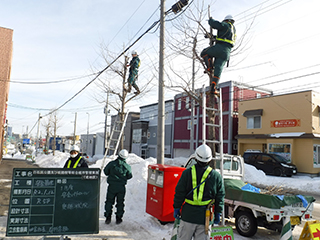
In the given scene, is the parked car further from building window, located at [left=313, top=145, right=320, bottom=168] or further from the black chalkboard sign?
the black chalkboard sign

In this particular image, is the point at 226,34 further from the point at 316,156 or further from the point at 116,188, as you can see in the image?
the point at 316,156

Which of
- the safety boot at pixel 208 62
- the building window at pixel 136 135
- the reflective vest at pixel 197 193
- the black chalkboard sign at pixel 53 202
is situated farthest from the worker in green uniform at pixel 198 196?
the building window at pixel 136 135

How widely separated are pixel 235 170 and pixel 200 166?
4.94 meters

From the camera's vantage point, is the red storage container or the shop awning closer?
the red storage container

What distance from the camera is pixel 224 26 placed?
7281 millimetres

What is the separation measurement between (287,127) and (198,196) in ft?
78.6

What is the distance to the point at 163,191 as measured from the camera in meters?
6.59

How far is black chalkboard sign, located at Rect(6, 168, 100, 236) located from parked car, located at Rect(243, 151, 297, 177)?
64.7ft

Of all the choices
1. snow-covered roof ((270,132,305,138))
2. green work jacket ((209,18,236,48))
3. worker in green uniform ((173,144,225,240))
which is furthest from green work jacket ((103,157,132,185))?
snow-covered roof ((270,132,305,138))

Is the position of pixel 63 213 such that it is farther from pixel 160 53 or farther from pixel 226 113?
pixel 226 113

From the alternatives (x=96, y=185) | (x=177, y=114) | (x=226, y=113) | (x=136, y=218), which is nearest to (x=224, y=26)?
(x=96, y=185)

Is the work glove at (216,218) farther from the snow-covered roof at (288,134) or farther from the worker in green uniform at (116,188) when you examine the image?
the snow-covered roof at (288,134)

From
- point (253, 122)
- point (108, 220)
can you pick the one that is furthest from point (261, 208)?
point (253, 122)

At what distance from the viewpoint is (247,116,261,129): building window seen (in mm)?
27966
